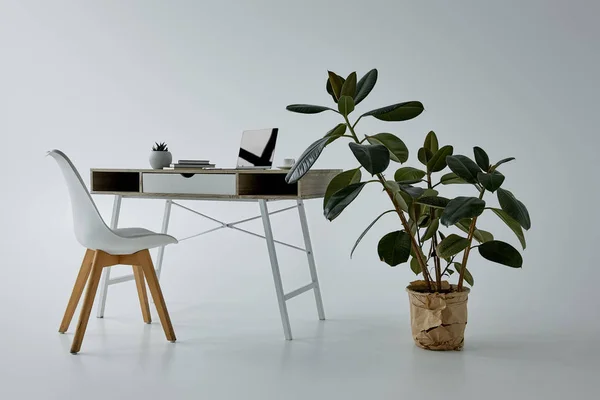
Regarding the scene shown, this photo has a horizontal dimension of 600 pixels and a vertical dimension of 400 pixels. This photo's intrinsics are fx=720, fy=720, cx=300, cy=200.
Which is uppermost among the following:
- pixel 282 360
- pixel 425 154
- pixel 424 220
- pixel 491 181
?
pixel 425 154

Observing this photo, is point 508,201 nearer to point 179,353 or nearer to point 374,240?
point 179,353

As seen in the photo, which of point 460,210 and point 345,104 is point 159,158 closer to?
point 345,104

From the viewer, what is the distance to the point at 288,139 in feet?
18.0

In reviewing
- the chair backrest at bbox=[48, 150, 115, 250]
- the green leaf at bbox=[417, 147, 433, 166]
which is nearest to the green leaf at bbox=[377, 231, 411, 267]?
the green leaf at bbox=[417, 147, 433, 166]

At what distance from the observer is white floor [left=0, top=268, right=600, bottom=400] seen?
272cm

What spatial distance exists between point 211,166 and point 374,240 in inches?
76.0

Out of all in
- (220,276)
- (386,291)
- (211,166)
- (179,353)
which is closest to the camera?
(179,353)

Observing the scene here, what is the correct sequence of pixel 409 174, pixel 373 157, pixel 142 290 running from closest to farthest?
pixel 373 157
pixel 409 174
pixel 142 290

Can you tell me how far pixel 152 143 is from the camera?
580 cm

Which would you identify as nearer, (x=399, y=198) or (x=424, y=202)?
(x=424, y=202)

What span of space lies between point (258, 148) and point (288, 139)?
1660 millimetres

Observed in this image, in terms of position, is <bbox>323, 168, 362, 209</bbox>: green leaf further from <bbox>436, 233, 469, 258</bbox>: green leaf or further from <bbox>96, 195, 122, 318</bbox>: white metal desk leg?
<bbox>96, 195, 122, 318</bbox>: white metal desk leg

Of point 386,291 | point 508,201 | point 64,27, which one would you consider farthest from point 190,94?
point 508,201

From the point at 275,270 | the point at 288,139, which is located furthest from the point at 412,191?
the point at 288,139
